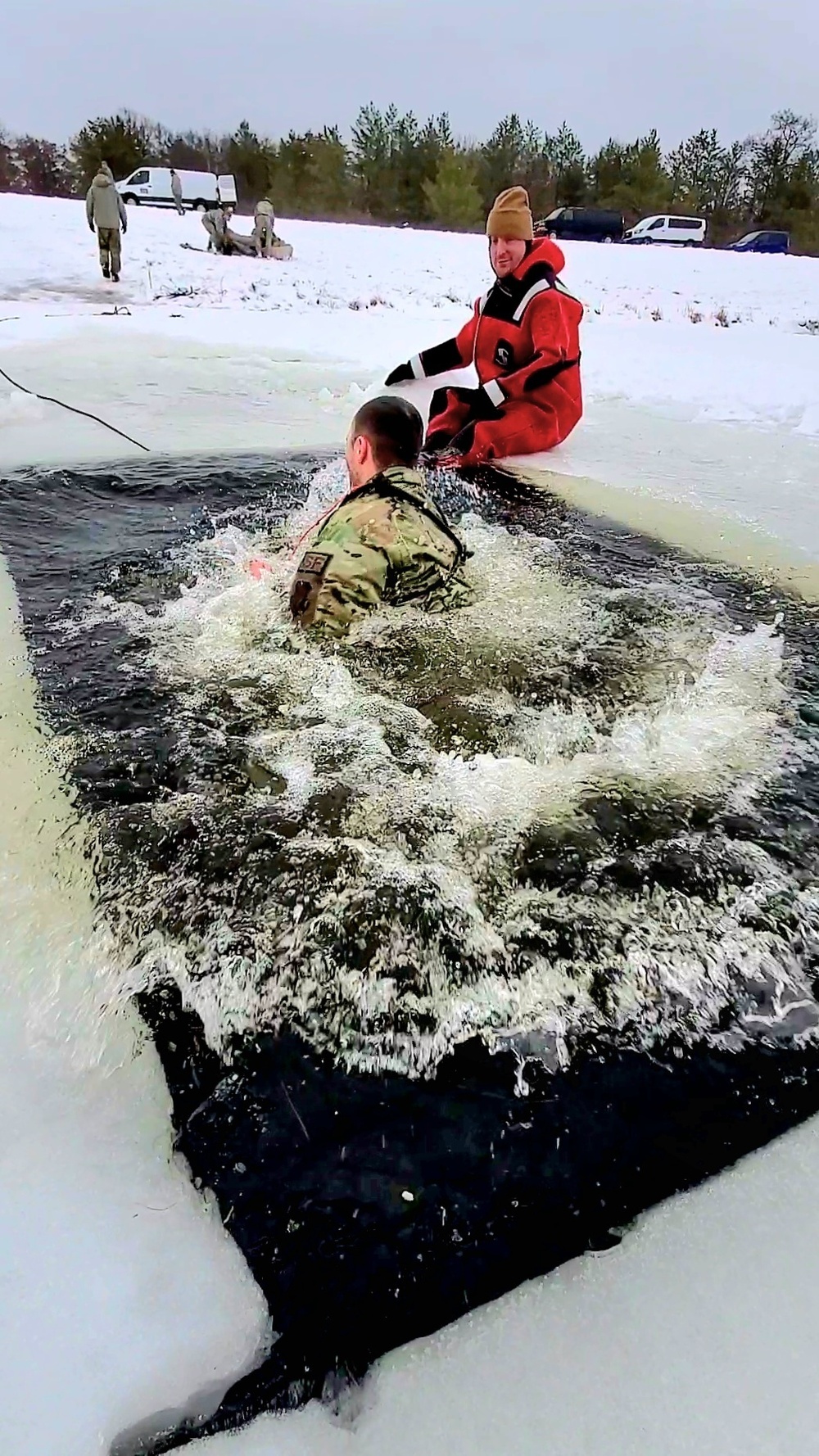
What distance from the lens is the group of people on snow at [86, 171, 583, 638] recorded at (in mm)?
3168

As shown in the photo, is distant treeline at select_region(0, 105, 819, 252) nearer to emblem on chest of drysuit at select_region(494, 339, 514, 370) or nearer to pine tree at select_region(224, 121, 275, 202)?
pine tree at select_region(224, 121, 275, 202)

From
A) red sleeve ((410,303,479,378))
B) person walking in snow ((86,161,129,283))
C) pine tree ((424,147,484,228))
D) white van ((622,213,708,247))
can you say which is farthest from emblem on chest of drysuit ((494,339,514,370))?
pine tree ((424,147,484,228))

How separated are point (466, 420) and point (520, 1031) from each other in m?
4.93

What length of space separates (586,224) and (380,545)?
3379 cm

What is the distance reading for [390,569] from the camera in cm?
322

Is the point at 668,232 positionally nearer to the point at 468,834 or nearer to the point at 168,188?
the point at 168,188

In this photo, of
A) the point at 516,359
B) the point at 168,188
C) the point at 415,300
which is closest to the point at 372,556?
the point at 516,359

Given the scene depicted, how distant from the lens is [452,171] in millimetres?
36469

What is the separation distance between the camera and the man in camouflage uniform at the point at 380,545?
124 inches

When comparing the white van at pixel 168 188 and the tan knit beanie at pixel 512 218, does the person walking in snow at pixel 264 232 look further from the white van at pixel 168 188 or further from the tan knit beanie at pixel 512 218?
the tan knit beanie at pixel 512 218

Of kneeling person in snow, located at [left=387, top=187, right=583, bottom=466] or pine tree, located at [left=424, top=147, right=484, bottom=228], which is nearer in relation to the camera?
kneeling person in snow, located at [left=387, top=187, right=583, bottom=466]

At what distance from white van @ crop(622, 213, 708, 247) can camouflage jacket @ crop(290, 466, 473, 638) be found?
1309 inches

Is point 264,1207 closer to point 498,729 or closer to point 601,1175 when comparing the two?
point 601,1175

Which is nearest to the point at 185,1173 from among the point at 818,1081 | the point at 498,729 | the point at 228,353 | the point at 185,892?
the point at 185,892
